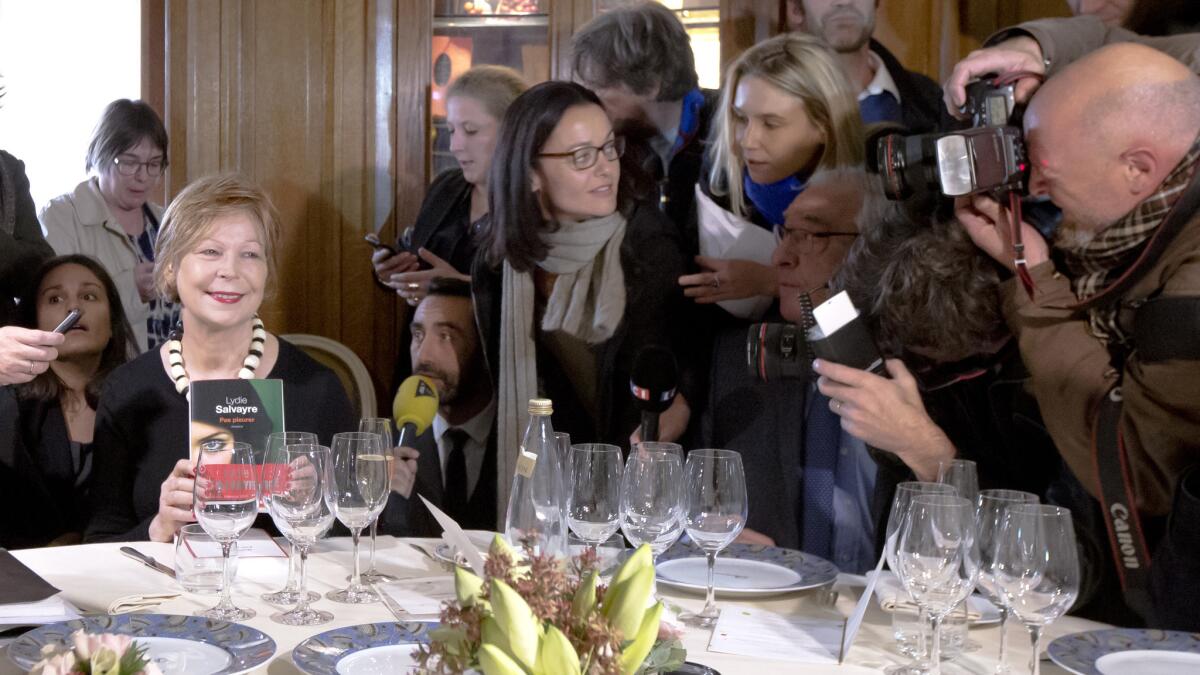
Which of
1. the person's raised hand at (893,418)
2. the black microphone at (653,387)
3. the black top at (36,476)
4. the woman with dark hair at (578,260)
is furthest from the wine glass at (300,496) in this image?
the black top at (36,476)

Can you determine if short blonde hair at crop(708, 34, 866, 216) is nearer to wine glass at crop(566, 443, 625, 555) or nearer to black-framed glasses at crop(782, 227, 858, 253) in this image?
black-framed glasses at crop(782, 227, 858, 253)

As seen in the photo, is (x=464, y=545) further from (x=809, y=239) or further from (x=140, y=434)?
(x=809, y=239)

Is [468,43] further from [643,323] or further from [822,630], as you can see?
[822,630]

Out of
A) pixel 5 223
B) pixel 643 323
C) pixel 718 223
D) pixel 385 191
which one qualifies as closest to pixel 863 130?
pixel 718 223

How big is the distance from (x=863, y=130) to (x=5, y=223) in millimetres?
2236

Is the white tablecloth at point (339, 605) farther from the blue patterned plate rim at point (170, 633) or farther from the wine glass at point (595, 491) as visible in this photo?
the wine glass at point (595, 491)

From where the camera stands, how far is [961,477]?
5.33 feet

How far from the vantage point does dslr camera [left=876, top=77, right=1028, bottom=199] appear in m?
2.03

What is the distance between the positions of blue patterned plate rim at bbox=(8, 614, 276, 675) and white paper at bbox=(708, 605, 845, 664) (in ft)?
1.68

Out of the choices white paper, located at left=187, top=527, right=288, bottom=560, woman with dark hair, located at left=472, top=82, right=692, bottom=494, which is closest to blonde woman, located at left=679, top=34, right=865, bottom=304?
woman with dark hair, located at left=472, top=82, right=692, bottom=494

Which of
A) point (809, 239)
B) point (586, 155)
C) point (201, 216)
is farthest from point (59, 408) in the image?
point (809, 239)

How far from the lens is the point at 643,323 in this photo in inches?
114

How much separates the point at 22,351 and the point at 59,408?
0.66 m

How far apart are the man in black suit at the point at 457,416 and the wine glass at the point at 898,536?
187cm
